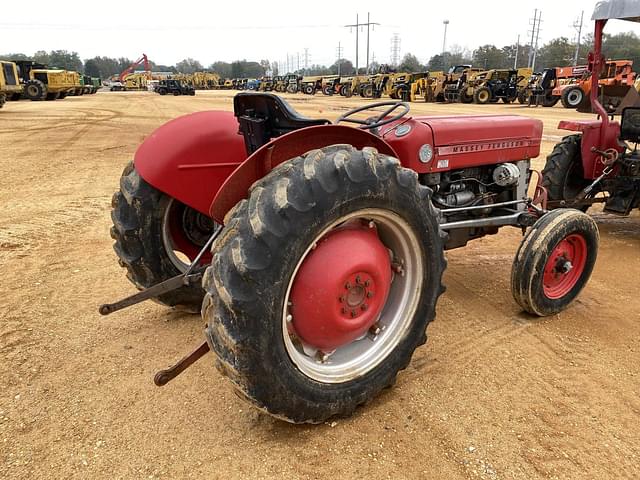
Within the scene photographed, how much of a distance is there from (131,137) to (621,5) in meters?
11.3

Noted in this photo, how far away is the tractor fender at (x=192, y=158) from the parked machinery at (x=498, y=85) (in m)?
25.3

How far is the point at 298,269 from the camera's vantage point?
82.4 inches

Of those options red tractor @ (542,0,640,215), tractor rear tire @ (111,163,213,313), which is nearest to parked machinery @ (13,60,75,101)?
tractor rear tire @ (111,163,213,313)

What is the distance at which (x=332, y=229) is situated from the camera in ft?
7.30

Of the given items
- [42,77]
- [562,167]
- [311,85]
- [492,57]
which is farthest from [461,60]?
[562,167]

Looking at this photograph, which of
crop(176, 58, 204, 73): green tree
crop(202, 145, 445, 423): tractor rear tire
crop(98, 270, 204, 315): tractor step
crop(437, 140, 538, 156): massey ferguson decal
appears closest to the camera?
crop(202, 145, 445, 423): tractor rear tire

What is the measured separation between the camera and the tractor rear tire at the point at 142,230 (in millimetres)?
2818

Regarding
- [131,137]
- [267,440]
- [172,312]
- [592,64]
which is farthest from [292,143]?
[131,137]

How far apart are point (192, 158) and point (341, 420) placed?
1.59 m

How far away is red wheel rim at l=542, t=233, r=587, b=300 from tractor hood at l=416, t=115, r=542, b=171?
Result: 0.76 metres

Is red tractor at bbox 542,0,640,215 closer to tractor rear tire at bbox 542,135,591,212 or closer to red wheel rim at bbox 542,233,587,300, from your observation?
tractor rear tire at bbox 542,135,591,212

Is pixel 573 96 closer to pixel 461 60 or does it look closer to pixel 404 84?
pixel 404 84

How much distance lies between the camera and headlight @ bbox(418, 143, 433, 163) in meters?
3.13

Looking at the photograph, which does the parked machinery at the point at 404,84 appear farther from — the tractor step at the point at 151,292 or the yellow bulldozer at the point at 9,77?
the tractor step at the point at 151,292
